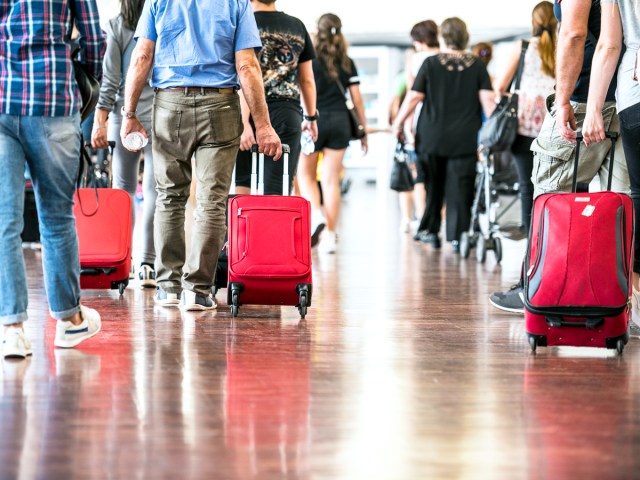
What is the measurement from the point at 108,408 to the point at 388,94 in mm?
19674

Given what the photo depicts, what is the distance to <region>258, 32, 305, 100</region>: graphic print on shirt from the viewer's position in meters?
5.44

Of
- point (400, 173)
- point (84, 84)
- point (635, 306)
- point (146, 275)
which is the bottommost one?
point (146, 275)

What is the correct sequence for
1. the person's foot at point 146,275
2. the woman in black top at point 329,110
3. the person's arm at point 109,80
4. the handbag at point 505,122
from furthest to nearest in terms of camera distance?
the woman in black top at point 329,110 < the handbag at point 505,122 < the person's foot at point 146,275 < the person's arm at point 109,80

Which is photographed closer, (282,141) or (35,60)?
(35,60)

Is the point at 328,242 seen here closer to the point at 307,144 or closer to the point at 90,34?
A: the point at 307,144

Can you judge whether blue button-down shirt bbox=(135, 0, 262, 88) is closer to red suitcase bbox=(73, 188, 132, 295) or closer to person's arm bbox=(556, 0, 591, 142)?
red suitcase bbox=(73, 188, 132, 295)

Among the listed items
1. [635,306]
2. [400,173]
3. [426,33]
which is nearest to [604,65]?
[635,306]

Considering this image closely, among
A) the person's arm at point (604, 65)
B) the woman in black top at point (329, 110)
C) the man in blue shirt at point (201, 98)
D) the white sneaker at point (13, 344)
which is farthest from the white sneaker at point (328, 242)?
the white sneaker at point (13, 344)

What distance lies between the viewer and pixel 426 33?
27.6 ft

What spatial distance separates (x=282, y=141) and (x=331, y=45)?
2.22 m

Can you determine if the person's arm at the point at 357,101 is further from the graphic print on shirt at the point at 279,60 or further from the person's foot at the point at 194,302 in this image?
the person's foot at the point at 194,302

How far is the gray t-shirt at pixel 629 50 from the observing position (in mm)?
3713

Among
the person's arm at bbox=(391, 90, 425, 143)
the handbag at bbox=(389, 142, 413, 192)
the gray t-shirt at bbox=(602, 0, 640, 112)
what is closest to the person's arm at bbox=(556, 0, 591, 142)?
the gray t-shirt at bbox=(602, 0, 640, 112)

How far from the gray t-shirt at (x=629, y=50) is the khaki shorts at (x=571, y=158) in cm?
38
